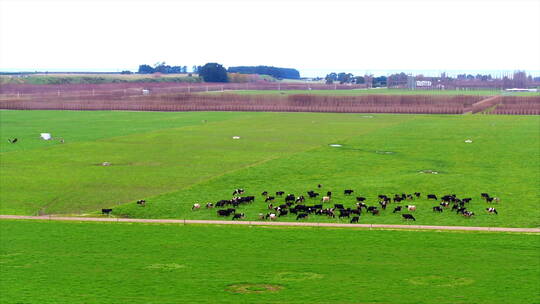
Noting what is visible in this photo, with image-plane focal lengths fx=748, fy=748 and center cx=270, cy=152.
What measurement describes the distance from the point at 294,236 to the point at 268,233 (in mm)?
1745

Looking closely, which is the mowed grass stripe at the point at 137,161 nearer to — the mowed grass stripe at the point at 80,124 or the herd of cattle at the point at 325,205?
the mowed grass stripe at the point at 80,124

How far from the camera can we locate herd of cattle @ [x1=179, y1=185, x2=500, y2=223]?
169 feet

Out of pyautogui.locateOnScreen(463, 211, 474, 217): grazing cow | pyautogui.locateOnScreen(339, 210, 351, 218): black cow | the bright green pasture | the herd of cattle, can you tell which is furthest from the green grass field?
the bright green pasture

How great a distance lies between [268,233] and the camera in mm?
46656

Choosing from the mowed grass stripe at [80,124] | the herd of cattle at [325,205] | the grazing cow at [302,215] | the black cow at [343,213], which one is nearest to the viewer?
the grazing cow at [302,215]

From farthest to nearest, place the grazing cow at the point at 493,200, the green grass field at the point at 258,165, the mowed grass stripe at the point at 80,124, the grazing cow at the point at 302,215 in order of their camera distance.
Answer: the mowed grass stripe at the point at 80,124
the green grass field at the point at 258,165
the grazing cow at the point at 493,200
the grazing cow at the point at 302,215

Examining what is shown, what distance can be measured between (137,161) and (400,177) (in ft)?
97.1

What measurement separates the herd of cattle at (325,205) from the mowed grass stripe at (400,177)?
535mm

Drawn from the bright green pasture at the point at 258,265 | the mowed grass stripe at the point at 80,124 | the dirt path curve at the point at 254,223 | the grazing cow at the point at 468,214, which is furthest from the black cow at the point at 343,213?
the mowed grass stripe at the point at 80,124

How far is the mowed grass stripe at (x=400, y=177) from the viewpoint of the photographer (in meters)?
53.3

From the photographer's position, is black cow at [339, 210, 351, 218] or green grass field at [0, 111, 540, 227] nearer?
black cow at [339, 210, 351, 218]

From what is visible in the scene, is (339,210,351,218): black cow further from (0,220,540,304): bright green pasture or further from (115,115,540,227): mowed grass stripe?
(0,220,540,304): bright green pasture

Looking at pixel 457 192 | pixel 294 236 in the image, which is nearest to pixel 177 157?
pixel 457 192

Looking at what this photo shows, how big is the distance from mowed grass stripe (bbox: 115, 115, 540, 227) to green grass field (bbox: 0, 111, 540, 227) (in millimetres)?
108
